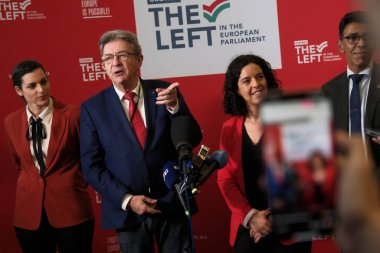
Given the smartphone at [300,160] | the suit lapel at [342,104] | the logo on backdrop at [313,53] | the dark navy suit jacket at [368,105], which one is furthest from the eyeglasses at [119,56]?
the smartphone at [300,160]

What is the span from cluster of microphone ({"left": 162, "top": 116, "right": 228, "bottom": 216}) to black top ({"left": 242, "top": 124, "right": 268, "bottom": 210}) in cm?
88

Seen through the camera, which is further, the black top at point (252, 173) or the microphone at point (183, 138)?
the black top at point (252, 173)

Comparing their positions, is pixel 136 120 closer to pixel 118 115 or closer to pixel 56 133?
pixel 118 115

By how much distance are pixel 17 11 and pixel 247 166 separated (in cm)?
188

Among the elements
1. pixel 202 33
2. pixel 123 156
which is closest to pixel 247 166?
pixel 123 156

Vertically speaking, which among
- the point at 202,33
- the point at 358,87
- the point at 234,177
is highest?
the point at 202,33

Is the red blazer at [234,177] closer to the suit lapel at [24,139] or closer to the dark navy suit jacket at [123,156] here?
the dark navy suit jacket at [123,156]

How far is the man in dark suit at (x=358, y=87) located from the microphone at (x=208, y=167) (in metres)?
1.19

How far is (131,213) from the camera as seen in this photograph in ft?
9.52

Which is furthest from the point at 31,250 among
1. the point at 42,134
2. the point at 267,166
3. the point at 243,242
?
the point at 267,166

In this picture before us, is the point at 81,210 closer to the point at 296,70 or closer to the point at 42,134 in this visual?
the point at 42,134

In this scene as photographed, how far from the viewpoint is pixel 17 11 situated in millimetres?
3820

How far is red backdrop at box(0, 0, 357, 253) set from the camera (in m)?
3.82

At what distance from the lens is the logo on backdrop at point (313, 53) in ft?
13.3
